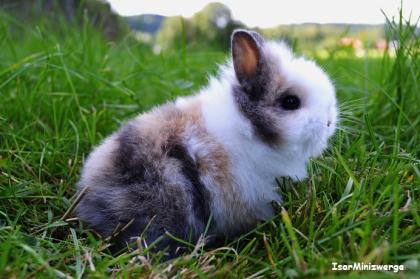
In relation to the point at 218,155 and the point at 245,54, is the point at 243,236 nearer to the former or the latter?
the point at 218,155

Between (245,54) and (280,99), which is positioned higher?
(245,54)

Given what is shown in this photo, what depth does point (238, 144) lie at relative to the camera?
276 centimetres

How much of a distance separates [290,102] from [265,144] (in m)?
0.31

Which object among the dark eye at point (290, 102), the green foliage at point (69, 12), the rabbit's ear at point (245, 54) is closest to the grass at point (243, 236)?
the dark eye at point (290, 102)

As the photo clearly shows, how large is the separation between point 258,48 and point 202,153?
2.48 ft

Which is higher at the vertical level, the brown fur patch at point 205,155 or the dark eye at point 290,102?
the dark eye at point 290,102

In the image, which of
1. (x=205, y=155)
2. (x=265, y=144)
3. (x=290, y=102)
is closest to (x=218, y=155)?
(x=205, y=155)

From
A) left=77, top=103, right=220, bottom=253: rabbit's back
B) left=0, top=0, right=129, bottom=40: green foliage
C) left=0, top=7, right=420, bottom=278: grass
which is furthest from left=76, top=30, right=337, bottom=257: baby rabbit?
left=0, top=0, right=129, bottom=40: green foliage

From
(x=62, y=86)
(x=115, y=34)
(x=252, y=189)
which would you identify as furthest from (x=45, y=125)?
(x=115, y=34)

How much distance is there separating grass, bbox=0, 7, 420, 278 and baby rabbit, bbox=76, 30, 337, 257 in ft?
0.51

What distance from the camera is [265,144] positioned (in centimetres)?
279

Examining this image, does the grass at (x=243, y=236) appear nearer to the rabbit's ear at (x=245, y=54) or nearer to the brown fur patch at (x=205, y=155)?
the brown fur patch at (x=205, y=155)

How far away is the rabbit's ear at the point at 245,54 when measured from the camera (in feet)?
9.11

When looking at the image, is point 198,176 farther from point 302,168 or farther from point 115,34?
point 115,34
